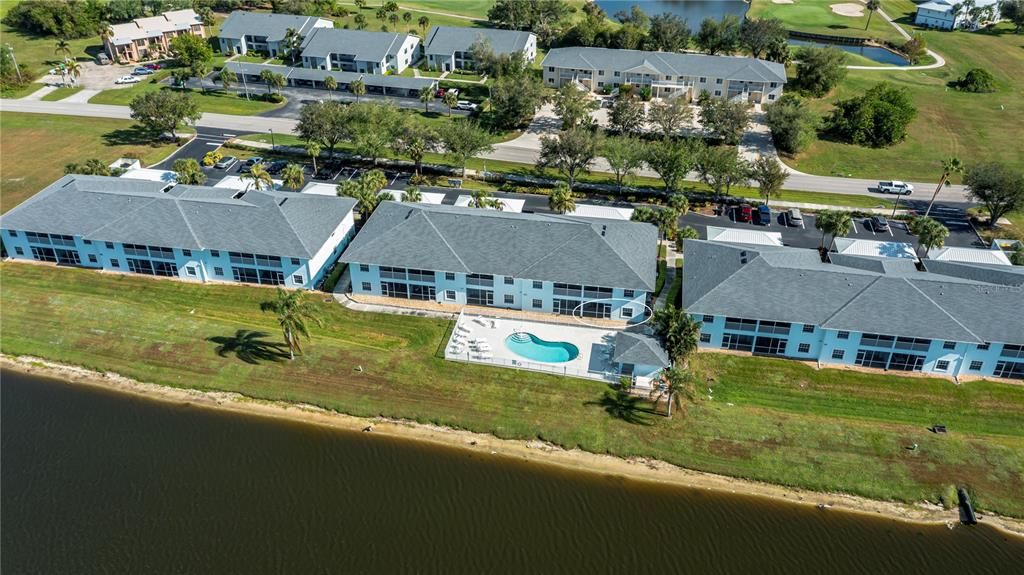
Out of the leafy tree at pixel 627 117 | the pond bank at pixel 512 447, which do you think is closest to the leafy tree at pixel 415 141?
the leafy tree at pixel 627 117

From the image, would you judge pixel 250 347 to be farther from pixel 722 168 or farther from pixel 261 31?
pixel 261 31

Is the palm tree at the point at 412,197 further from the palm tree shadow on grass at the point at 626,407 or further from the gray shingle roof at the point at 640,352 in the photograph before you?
the palm tree shadow on grass at the point at 626,407

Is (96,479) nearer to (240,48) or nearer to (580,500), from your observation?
(580,500)

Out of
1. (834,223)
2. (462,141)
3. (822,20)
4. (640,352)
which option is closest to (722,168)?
(834,223)

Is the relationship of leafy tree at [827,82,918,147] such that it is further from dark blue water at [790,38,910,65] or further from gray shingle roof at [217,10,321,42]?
gray shingle roof at [217,10,321,42]

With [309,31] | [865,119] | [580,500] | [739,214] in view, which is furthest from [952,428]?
[309,31]

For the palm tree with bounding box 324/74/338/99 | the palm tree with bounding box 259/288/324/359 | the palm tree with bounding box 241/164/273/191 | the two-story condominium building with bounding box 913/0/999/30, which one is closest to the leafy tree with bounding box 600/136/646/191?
the palm tree with bounding box 241/164/273/191
